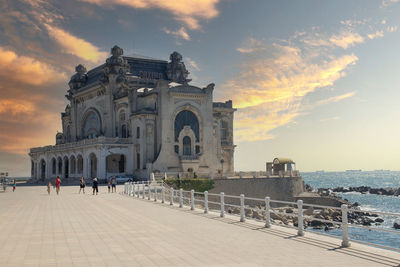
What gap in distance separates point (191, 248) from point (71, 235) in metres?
4.98

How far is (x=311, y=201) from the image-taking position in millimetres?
66000

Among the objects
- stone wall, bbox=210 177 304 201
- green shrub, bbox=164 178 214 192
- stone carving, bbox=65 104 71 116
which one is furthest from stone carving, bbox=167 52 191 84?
green shrub, bbox=164 178 214 192

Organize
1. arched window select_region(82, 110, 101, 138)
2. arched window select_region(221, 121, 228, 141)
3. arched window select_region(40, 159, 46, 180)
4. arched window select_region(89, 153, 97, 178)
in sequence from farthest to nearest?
arched window select_region(40, 159, 46, 180) < arched window select_region(221, 121, 228, 141) < arched window select_region(82, 110, 101, 138) < arched window select_region(89, 153, 97, 178)

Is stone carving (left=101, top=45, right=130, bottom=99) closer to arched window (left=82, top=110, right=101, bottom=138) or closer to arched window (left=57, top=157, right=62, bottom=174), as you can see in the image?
arched window (left=82, top=110, right=101, bottom=138)

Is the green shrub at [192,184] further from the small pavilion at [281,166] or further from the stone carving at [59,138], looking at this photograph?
the stone carving at [59,138]

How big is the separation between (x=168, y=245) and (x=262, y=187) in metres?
51.8

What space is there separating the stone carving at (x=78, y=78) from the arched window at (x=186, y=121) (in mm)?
29737

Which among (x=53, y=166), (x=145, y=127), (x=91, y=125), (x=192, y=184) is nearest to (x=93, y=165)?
(x=91, y=125)

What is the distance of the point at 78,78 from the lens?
299ft

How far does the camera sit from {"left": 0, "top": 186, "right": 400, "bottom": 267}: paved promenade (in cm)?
1131

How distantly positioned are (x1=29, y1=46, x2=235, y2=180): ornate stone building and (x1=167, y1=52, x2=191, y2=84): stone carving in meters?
0.21

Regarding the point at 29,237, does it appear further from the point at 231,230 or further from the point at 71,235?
the point at 231,230

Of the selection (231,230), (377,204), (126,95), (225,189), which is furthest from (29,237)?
(377,204)

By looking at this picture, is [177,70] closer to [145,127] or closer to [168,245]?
[145,127]
